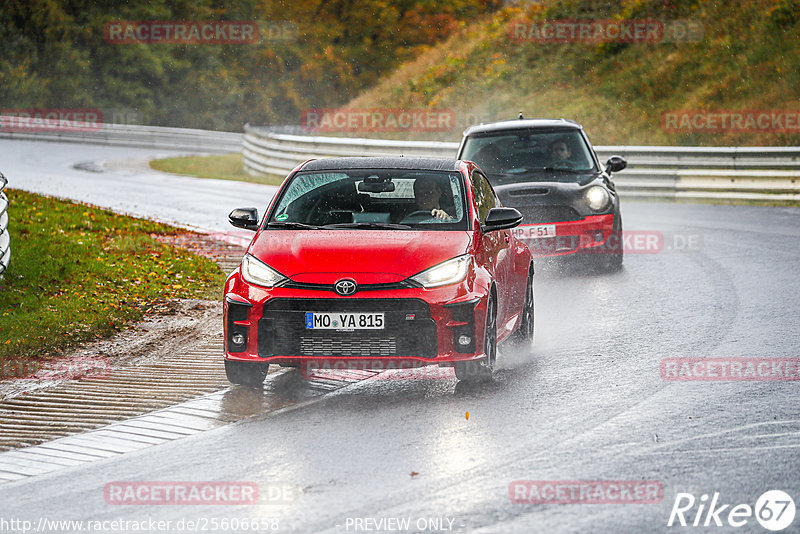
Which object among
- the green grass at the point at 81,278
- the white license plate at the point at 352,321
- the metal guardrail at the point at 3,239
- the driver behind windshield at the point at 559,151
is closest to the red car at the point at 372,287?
the white license plate at the point at 352,321

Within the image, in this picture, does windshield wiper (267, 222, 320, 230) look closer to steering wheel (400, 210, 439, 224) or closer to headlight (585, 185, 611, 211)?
steering wheel (400, 210, 439, 224)

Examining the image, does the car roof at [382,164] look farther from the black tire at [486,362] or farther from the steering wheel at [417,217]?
the black tire at [486,362]

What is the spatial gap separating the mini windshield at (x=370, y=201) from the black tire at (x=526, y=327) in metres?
1.43

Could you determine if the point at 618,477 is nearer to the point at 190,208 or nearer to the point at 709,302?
the point at 709,302

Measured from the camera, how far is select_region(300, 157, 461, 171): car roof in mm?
9648

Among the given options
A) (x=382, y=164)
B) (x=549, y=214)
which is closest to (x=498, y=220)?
(x=382, y=164)

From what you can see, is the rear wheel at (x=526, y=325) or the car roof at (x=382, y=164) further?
the rear wheel at (x=526, y=325)

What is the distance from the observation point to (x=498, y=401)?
27.1 ft

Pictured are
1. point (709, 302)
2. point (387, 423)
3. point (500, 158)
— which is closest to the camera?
point (387, 423)

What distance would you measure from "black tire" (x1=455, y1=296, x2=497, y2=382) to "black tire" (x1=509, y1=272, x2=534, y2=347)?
63.5 inches

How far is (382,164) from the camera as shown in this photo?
31.8 ft

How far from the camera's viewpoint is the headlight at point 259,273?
840 cm

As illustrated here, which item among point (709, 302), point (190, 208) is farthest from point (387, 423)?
point (190, 208)

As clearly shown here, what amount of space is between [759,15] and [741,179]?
1255 cm
